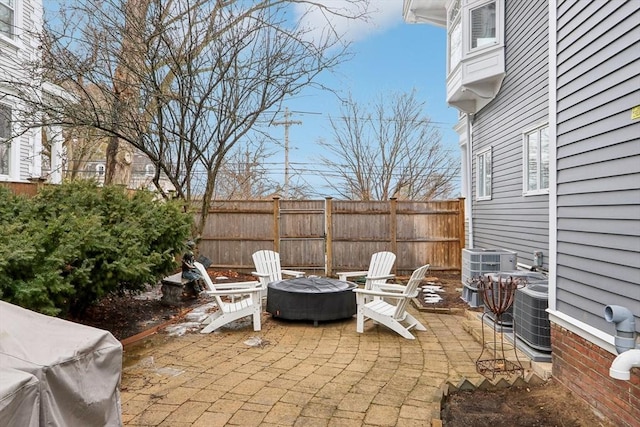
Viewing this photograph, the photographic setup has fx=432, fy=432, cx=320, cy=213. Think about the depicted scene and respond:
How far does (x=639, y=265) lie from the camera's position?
2.54 meters

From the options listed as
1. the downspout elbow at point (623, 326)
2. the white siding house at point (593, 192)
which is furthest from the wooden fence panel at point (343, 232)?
the downspout elbow at point (623, 326)

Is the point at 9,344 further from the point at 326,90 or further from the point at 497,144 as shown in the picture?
the point at 497,144

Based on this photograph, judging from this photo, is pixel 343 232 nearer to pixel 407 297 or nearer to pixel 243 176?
pixel 407 297

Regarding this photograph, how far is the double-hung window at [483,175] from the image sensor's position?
340 inches

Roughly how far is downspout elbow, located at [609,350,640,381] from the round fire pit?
3.70m

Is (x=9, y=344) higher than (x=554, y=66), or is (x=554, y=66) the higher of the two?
(x=554, y=66)

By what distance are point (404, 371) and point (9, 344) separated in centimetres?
312

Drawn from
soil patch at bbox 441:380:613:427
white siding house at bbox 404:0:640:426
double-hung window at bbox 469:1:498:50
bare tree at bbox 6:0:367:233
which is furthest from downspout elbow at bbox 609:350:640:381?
double-hung window at bbox 469:1:498:50

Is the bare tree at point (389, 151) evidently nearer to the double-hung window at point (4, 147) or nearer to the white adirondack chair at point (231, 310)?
the double-hung window at point (4, 147)

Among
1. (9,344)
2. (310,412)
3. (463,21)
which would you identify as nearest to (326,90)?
(463,21)

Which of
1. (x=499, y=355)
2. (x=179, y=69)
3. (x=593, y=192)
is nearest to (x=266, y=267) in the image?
(x=179, y=69)

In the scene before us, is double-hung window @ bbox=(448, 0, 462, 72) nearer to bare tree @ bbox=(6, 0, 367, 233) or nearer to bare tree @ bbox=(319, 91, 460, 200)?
bare tree @ bbox=(6, 0, 367, 233)

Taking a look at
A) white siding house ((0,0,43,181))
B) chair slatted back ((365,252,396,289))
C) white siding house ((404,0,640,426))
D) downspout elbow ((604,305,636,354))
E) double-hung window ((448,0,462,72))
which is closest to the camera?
downspout elbow ((604,305,636,354))

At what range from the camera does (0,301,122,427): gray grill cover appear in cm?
157
